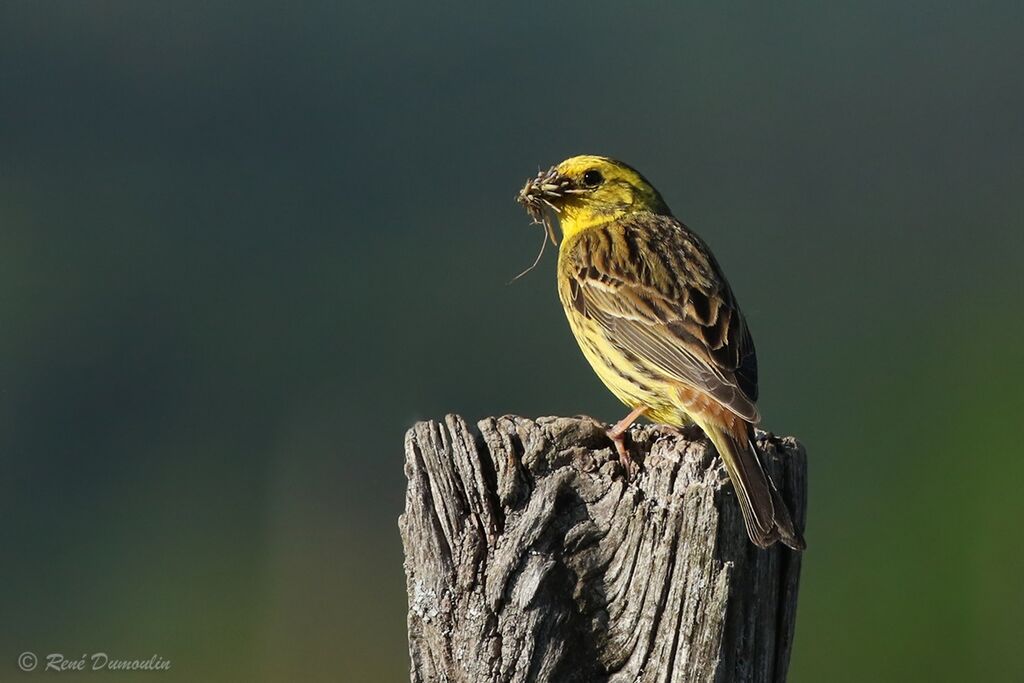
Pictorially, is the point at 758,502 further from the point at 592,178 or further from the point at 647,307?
the point at 592,178

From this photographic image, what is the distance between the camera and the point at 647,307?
683 cm

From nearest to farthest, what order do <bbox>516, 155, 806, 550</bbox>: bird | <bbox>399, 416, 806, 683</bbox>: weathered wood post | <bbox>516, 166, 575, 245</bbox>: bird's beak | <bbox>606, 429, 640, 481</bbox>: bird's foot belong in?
<bbox>399, 416, 806, 683</bbox>: weathered wood post, <bbox>606, 429, 640, 481</bbox>: bird's foot, <bbox>516, 155, 806, 550</bbox>: bird, <bbox>516, 166, 575, 245</bbox>: bird's beak

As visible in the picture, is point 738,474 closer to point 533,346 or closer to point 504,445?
point 504,445

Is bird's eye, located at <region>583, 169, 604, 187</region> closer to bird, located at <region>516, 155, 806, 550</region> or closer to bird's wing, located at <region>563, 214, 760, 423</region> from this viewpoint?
bird, located at <region>516, 155, 806, 550</region>

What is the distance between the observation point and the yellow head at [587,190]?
773cm

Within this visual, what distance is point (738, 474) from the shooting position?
201 inches

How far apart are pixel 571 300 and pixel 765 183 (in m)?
14.1

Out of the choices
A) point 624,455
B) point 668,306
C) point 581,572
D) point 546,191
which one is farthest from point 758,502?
point 546,191

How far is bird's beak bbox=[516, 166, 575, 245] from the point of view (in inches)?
304

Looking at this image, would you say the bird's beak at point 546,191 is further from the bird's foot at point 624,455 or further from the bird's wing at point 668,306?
Result: the bird's foot at point 624,455

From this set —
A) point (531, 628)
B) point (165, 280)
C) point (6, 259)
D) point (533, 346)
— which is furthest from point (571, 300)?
point (6, 259)

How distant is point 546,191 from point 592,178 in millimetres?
244

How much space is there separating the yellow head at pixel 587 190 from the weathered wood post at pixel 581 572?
2833 millimetres

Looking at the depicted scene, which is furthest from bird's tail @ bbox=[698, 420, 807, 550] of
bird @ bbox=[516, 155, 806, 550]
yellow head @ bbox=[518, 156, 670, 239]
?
yellow head @ bbox=[518, 156, 670, 239]
